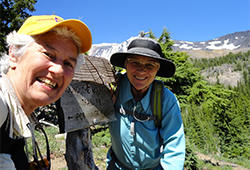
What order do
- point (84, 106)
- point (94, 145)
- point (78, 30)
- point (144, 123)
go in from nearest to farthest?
point (78, 30) < point (84, 106) < point (144, 123) < point (94, 145)

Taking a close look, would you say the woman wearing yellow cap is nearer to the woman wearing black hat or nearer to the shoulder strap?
the woman wearing black hat

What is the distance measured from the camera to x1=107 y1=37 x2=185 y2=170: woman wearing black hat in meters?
1.91

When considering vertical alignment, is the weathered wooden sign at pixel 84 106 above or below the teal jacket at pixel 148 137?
above

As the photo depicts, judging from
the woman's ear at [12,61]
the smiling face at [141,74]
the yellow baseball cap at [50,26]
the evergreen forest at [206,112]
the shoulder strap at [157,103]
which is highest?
the yellow baseball cap at [50,26]

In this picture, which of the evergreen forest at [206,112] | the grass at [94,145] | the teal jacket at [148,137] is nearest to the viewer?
the teal jacket at [148,137]

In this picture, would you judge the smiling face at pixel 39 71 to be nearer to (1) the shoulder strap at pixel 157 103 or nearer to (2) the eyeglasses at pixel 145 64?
(2) the eyeglasses at pixel 145 64

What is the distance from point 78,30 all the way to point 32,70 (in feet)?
1.52

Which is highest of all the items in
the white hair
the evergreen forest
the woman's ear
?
the white hair

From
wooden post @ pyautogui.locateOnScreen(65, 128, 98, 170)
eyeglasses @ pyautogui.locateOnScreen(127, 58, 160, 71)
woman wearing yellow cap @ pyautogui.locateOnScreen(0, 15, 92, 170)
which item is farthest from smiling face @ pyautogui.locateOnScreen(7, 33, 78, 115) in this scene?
eyeglasses @ pyautogui.locateOnScreen(127, 58, 160, 71)

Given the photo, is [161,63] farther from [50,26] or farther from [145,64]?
[50,26]

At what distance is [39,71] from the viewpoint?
1.17 metres

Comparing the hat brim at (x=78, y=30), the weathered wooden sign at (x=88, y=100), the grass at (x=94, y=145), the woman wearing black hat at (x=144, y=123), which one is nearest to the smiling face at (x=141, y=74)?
the woman wearing black hat at (x=144, y=123)

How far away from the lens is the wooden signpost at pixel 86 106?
5.62 feet

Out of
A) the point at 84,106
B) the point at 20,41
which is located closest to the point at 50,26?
the point at 20,41
